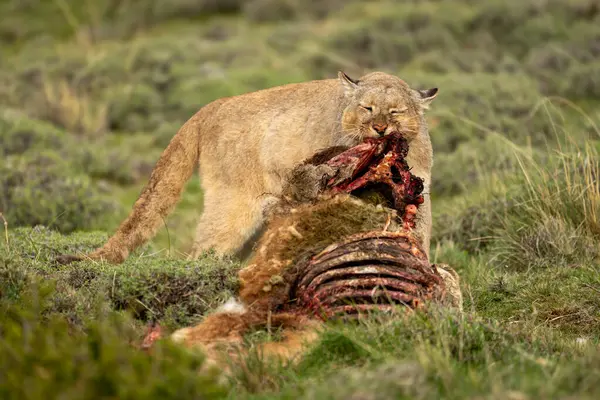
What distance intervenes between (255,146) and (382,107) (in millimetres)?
1278

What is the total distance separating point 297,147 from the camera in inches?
286

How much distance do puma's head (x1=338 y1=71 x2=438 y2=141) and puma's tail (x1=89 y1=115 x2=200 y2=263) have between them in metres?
1.48

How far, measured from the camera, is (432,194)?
1147 cm

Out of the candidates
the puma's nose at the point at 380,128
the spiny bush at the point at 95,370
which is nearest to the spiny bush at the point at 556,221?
the puma's nose at the point at 380,128

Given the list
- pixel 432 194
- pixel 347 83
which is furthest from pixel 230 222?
pixel 432 194

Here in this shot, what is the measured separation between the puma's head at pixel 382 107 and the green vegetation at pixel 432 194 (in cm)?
140

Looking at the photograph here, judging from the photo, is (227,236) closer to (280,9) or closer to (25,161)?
(25,161)

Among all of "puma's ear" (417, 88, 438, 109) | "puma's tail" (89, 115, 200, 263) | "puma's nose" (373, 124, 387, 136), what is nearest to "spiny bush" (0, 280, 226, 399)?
"puma's tail" (89, 115, 200, 263)

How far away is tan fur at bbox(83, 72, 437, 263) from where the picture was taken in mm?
6746

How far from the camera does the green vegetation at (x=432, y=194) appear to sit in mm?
3881

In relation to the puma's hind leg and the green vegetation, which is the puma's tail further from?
the puma's hind leg

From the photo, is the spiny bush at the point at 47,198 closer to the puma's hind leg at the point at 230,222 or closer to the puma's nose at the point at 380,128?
the puma's hind leg at the point at 230,222

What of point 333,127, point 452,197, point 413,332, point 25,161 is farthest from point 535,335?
point 25,161

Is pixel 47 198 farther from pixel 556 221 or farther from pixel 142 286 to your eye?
pixel 556 221
